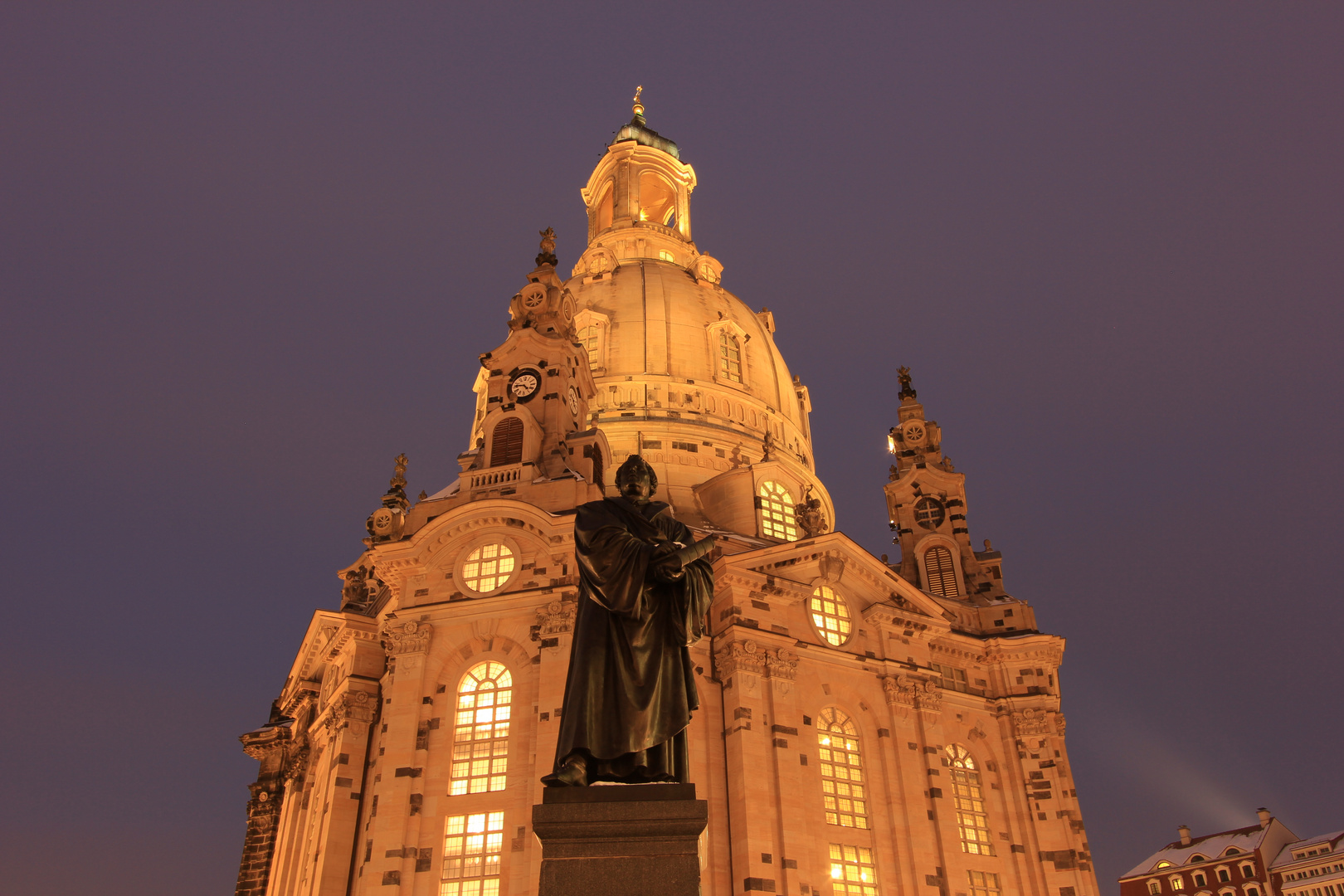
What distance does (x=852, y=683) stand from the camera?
3803 cm

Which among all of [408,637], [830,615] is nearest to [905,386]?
[830,615]

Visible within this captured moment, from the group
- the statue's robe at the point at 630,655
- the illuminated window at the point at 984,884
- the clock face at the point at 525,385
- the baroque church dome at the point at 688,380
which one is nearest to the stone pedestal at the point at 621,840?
the statue's robe at the point at 630,655

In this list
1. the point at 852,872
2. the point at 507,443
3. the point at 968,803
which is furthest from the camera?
the point at 507,443

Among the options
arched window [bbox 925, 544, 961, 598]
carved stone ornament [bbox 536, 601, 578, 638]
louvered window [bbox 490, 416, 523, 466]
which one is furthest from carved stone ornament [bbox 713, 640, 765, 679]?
arched window [bbox 925, 544, 961, 598]

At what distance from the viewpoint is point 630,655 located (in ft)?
31.1

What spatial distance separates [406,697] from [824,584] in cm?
1604

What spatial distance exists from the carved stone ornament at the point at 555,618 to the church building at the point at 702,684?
0.41ft

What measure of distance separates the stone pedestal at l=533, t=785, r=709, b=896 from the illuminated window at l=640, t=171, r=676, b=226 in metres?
66.5

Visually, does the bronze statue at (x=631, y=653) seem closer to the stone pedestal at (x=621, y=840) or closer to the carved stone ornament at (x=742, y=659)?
the stone pedestal at (x=621, y=840)

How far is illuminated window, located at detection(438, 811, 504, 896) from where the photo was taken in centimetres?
3069

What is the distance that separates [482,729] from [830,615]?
13797 mm

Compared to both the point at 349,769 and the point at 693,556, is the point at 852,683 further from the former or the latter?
the point at 693,556

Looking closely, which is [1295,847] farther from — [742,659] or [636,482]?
[636,482]

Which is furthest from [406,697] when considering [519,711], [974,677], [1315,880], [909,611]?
[1315,880]
